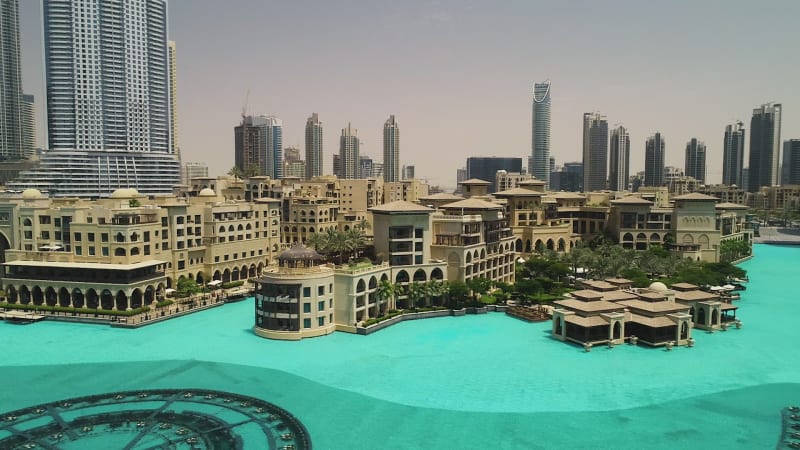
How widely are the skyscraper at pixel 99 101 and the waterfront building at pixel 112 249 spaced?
5971 cm

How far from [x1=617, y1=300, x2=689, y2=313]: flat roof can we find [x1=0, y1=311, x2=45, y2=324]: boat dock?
215 ft

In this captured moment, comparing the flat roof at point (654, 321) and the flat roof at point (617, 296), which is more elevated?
the flat roof at point (617, 296)

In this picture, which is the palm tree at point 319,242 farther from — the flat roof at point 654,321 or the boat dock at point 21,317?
the flat roof at point 654,321

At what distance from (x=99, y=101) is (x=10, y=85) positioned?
64.5 m

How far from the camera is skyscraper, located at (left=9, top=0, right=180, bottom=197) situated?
14012 centimetres

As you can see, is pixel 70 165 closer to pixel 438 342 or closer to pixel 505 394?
pixel 438 342

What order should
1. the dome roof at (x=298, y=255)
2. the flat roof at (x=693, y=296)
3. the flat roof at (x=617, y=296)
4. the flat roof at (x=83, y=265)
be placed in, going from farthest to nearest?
1. the flat roof at (x=83, y=265)
2. the flat roof at (x=693, y=296)
3. the flat roof at (x=617, y=296)
4. the dome roof at (x=298, y=255)

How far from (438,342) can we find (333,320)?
11704 mm

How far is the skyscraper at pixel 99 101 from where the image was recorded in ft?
460

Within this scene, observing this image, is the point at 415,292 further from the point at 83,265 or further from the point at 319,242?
the point at 83,265

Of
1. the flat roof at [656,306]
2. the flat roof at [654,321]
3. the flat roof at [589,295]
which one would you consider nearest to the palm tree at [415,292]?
the flat roof at [589,295]

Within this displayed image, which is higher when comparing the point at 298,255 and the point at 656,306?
the point at 298,255

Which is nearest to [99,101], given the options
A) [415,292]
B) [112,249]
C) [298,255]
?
[112,249]

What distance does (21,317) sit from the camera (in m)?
66.9
